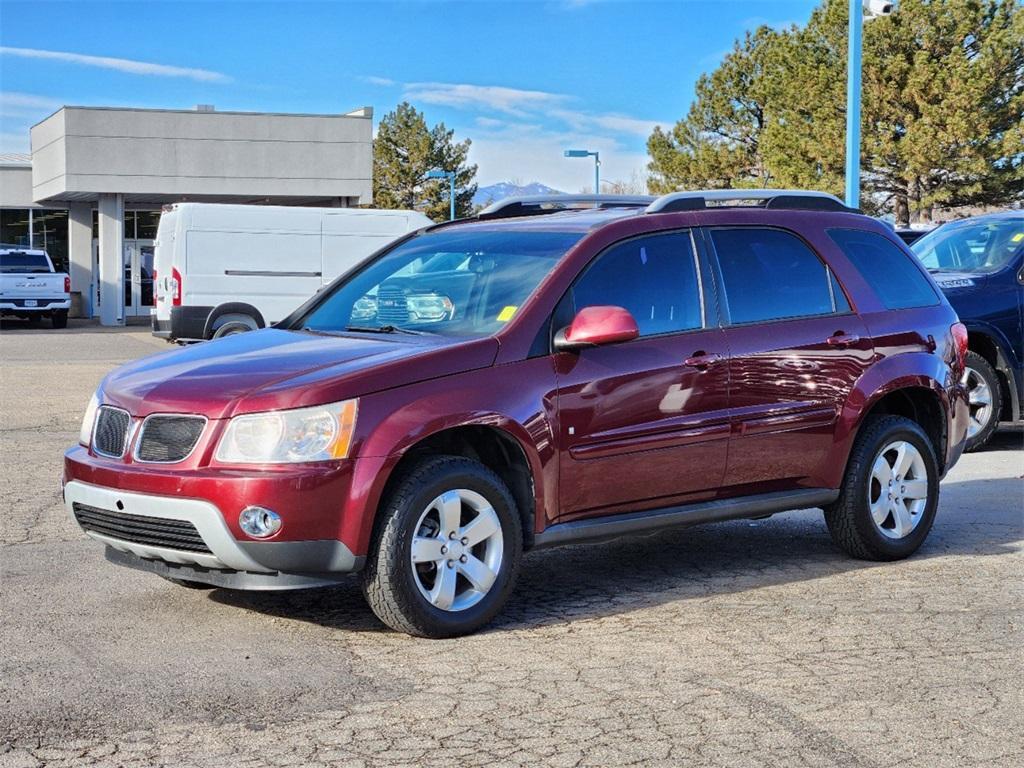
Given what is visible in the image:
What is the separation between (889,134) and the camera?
43344 mm

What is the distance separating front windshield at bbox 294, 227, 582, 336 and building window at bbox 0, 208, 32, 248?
146 feet

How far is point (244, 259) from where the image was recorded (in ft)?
76.3

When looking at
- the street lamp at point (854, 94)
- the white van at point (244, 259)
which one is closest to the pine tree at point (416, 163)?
the white van at point (244, 259)

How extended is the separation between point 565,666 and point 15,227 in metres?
46.9

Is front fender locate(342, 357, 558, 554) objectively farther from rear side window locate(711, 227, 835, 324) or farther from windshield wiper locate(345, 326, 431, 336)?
rear side window locate(711, 227, 835, 324)

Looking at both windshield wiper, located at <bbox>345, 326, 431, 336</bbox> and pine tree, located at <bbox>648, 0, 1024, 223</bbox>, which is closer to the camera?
windshield wiper, located at <bbox>345, 326, 431, 336</bbox>

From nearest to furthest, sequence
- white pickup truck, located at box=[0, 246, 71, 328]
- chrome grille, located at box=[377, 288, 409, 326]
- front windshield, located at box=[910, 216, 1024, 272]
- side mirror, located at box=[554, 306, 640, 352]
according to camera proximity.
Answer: side mirror, located at box=[554, 306, 640, 352] → chrome grille, located at box=[377, 288, 409, 326] → front windshield, located at box=[910, 216, 1024, 272] → white pickup truck, located at box=[0, 246, 71, 328]

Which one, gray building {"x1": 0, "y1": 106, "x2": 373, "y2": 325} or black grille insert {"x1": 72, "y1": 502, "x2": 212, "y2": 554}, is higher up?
gray building {"x1": 0, "y1": 106, "x2": 373, "y2": 325}

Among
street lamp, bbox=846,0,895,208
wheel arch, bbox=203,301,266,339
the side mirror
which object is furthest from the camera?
wheel arch, bbox=203,301,266,339

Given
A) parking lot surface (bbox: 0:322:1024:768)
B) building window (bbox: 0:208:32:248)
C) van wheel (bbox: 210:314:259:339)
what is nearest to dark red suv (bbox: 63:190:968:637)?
parking lot surface (bbox: 0:322:1024:768)

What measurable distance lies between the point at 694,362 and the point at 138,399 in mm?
2408

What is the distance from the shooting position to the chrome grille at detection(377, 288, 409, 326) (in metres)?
6.50

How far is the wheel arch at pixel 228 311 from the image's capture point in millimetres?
23141

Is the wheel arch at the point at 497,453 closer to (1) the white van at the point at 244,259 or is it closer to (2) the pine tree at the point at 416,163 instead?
(1) the white van at the point at 244,259
